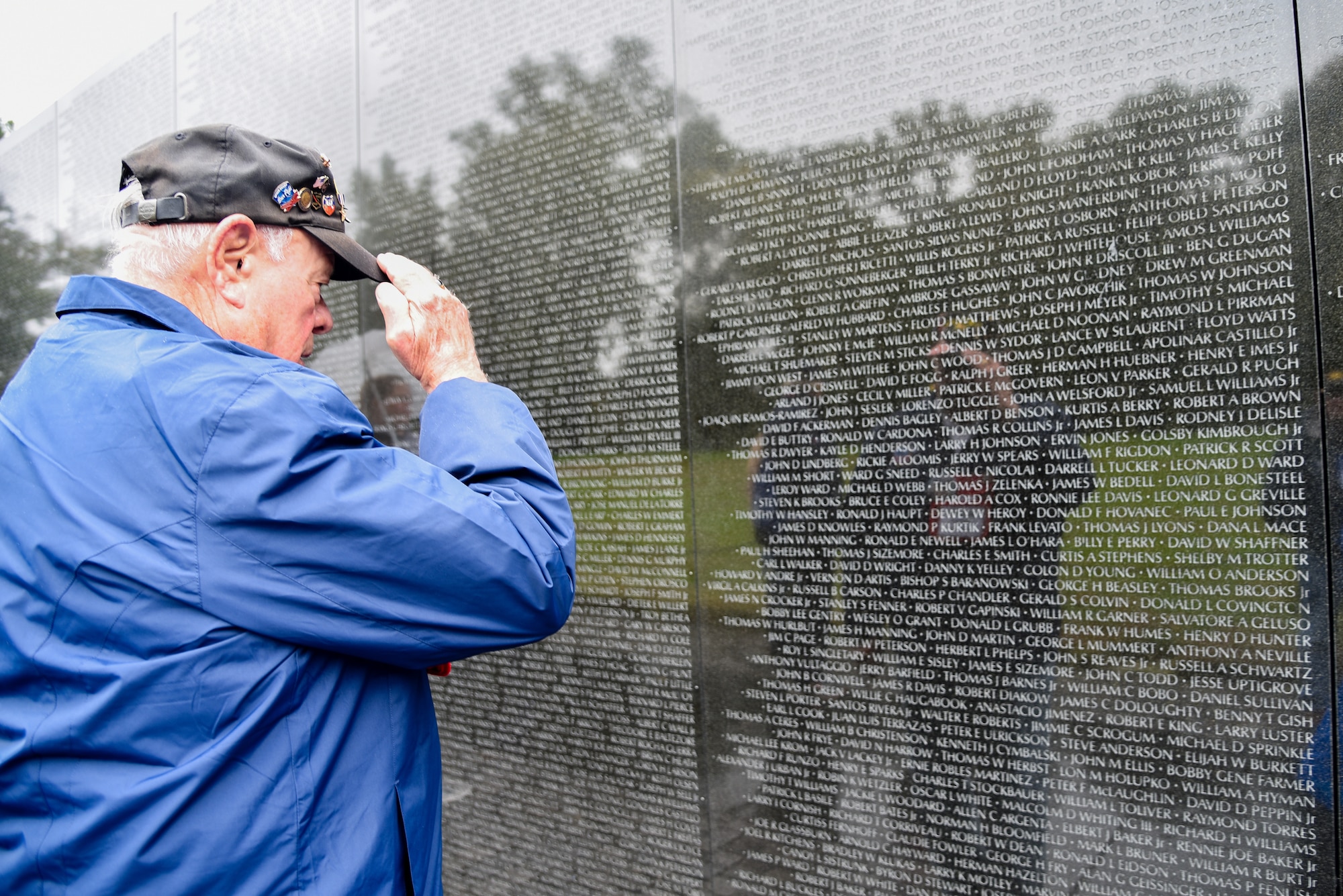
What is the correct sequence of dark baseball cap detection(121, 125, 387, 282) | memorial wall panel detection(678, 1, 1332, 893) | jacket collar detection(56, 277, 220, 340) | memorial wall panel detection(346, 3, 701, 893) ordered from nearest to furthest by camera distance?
jacket collar detection(56, 277, 220, 340) → dark baseball cap detection(121, 125, 387, 282) → memorial wall panel detection(678, 1, 1332, 893) → memorial wall panel detection(346, 3, 701, 893)

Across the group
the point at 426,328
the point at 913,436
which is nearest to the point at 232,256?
the point at 426,328

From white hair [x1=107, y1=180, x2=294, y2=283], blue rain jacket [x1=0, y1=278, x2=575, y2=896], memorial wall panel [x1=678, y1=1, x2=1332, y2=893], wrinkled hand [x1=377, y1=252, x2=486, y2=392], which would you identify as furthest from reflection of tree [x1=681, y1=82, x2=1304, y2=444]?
white hair [x1=107, y1=180, x2=294, y2=283]

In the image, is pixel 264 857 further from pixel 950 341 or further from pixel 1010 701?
pixel 950 341

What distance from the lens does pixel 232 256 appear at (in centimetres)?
167

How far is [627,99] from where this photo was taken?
3.51m

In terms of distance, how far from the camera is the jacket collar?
4.92 feet

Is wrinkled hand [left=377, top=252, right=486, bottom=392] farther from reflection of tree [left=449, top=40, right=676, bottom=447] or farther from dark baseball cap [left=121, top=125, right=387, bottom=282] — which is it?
reflection of tree [left=449, top=40, right=676, bottom=447]

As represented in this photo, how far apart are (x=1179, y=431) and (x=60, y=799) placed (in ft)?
8.62

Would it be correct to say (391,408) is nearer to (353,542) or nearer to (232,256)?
(232,256)

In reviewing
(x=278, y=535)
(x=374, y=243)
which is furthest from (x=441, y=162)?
(x=278, y=535)

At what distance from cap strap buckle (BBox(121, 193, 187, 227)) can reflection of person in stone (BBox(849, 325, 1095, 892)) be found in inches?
80.0

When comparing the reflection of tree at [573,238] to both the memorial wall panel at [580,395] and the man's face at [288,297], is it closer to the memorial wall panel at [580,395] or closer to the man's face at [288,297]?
the memorial wall panel at [580,395]

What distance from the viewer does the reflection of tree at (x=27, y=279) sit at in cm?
635

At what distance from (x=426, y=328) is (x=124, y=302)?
0.54 metres
